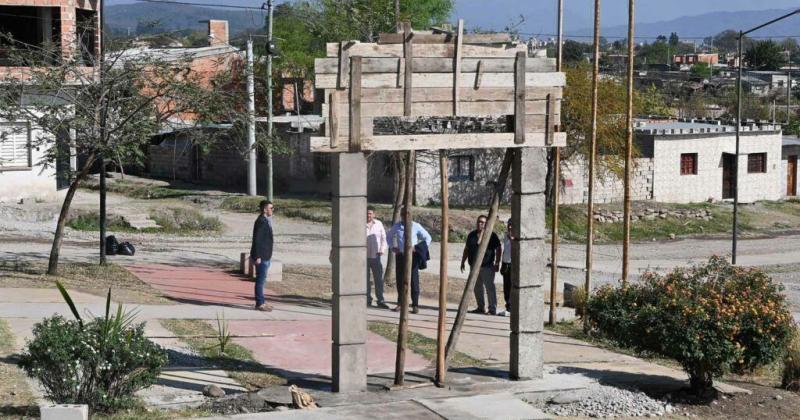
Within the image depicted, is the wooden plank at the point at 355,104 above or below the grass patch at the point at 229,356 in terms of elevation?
above

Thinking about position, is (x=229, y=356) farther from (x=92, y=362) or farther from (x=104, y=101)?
(x=104, y=101)

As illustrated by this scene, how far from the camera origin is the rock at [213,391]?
1200 cm

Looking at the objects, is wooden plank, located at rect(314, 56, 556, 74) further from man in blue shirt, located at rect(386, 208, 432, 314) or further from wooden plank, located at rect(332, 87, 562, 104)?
man in blue shirt, located at rect(386, 208, 432, 314)

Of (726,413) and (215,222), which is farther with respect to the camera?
(215,222)

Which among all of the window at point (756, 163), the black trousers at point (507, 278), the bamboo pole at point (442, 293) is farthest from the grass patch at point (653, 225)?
the bamboo pole at point (442, 293)

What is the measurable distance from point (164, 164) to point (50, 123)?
27594mm

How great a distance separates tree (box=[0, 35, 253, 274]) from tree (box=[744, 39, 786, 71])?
362ft

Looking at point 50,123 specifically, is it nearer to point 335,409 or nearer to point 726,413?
point 335,409

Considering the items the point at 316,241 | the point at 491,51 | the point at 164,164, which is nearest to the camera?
the point at 491,51

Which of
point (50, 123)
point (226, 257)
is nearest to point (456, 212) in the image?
point (226, 257)

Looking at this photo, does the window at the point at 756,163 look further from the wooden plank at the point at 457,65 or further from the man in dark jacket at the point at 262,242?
the wooden plank at the point at 457,65

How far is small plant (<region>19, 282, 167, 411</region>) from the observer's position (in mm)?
10555

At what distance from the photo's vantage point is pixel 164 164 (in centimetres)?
4603

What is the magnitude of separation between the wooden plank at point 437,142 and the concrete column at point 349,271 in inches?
7.5
